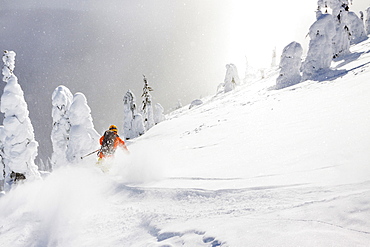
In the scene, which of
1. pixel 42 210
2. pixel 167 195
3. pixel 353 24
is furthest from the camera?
pixel 353 24

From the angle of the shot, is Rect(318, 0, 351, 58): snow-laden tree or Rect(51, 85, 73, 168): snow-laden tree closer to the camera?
Rect(51, 85, 73, 168): snow-laden tree

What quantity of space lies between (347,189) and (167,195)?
373 centimetres

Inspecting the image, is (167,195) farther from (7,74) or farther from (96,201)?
(7,74)

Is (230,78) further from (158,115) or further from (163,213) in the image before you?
(163,213)

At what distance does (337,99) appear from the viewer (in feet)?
35.5

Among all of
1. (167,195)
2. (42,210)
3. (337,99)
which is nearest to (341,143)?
(167,195)

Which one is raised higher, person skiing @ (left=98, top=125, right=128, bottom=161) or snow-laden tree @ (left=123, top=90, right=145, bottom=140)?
snow-laden tree @ (left=123, top=90, right=145, bottom=140)

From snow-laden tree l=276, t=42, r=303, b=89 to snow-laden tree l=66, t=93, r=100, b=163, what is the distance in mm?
20964

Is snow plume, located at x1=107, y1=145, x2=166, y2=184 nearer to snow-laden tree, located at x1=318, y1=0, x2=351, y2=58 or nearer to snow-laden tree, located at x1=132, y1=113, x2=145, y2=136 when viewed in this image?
snow-laden tree, located at x1=318, y1=0, x2=351, y2=58

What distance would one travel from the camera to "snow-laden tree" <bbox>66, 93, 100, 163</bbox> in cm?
2102

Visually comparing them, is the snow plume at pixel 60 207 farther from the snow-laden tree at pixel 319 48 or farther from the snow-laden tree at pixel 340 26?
the snow-laden tree at pixel 340 26

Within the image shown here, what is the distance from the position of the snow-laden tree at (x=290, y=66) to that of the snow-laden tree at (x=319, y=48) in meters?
2.31

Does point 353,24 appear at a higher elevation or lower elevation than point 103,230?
higher

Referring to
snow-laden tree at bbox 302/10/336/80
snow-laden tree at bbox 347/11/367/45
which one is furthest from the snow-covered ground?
snow-laden tree at bbox 347/11/367/45
